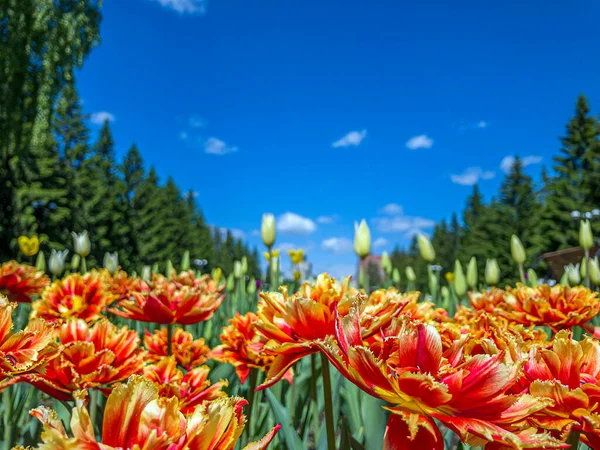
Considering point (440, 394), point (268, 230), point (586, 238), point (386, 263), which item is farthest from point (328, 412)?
point (386, 263)

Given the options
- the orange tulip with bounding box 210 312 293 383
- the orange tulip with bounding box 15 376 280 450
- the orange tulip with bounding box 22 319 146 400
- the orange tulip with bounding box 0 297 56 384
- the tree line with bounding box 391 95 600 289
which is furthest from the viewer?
the tree line with bounding box 391 95 600 289

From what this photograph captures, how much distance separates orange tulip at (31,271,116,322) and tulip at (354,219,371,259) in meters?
1.11

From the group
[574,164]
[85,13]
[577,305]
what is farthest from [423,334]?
[574,164]

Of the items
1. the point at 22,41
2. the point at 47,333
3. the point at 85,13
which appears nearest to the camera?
the point at 47,333

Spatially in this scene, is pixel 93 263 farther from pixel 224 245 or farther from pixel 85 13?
pixel 224 245

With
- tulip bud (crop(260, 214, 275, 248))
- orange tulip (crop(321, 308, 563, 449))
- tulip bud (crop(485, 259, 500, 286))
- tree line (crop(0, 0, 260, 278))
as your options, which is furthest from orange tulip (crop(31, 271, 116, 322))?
tree line (crop(0, 0, 260, 278))

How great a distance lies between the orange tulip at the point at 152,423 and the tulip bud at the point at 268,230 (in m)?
2.22

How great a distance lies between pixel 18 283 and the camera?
2381 mm

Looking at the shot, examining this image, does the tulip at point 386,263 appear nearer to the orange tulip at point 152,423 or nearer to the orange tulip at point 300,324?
the orange tulip at point 300,324

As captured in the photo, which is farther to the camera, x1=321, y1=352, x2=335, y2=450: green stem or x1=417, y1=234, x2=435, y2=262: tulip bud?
x1=417, y1=234, x2=435, y2=262: tulip bud

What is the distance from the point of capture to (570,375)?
0.69 metres

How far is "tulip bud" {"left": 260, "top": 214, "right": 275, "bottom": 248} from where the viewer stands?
2.79 m

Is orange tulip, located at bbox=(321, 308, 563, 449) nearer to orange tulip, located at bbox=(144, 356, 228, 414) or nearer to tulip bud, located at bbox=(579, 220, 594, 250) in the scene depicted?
orange tulip, located at bbox=(144, 356, 228, 414)

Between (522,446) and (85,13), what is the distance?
15789 mm
